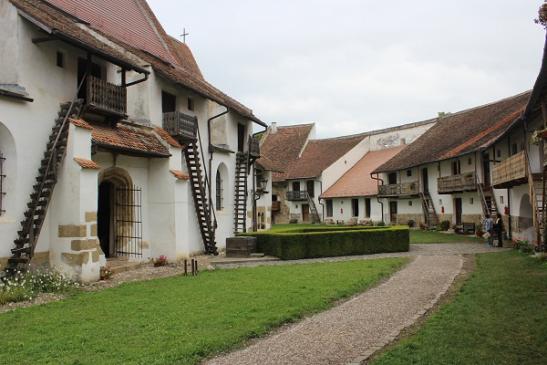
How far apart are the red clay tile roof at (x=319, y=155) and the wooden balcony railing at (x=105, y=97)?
36226 millimetres

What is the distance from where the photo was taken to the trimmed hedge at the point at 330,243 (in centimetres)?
2009

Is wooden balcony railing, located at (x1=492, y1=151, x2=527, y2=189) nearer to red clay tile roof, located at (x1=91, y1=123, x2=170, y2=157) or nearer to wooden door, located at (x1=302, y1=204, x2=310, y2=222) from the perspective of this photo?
red clay tile roof, located at (x1=91, y1=123, x2=170, y2=157)

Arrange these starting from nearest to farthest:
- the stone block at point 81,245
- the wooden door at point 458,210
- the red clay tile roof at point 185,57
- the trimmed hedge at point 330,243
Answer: the stone block at point 81,245 < the trimmed hedge at point 330,243 < the red clay tile roof at point 185,57 < the wooden door at point 458,210

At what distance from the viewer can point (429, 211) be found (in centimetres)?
3800

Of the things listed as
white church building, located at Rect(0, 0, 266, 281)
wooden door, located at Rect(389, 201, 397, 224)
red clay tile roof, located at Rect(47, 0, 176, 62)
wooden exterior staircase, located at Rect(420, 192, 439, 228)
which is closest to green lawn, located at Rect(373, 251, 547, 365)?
white church building, located at Rect(0, 0, 266, 281)

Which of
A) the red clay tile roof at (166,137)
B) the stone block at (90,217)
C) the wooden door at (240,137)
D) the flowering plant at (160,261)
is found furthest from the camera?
the wooden door at (240,137)

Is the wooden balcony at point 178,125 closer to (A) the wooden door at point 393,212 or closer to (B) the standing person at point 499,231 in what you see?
(B) the standing person at point 499,231

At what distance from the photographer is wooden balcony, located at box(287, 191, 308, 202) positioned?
173 feet

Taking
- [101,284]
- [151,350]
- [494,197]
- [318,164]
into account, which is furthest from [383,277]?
[318,164]

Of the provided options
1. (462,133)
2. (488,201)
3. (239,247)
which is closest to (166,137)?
(239,247)

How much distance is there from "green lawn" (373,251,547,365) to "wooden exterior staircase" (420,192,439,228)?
25.1m

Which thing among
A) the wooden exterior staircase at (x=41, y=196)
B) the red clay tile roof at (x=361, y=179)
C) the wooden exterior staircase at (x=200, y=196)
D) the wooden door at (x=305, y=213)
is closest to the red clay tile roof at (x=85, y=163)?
the wooden exterior staircase at (x=41, y=196)

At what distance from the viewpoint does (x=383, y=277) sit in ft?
46.4

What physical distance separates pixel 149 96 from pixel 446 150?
22.9 meters
